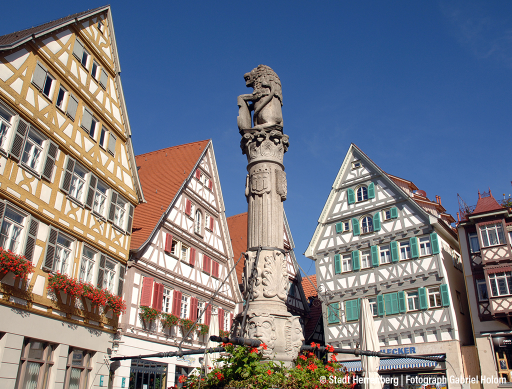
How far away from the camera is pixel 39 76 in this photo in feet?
38.7

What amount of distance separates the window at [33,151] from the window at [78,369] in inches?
185

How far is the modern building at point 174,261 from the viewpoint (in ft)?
48.9

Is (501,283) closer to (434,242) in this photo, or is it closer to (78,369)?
(434,242)

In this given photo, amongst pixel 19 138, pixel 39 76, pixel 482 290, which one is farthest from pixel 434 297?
pixel 39 76

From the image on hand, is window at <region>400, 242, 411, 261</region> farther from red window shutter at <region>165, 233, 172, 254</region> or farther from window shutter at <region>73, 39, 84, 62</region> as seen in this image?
window shutter at <region>73, 39, 84, 62</region>

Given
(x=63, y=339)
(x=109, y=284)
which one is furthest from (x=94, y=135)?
→ (x=63, y=339)

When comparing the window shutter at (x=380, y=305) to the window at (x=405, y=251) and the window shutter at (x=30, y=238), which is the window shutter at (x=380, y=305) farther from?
the window shutter at (x=30, y=238)

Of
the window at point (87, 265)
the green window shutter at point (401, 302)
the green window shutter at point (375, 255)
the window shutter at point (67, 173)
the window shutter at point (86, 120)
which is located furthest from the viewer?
the green window shutter at point (375, 255)

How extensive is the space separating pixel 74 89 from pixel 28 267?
5.52m

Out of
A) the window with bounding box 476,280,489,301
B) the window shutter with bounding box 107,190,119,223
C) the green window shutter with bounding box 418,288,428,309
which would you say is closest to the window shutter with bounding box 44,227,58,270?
the window shutter with bounding box 107,190,119,223

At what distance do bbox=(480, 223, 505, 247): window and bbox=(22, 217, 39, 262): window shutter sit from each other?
15553 millimetres

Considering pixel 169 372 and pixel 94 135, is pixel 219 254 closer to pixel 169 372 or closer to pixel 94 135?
pixel 169 372

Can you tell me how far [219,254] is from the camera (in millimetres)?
20391

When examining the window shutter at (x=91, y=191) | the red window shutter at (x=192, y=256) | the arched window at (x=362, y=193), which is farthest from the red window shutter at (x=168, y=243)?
the arched window at (x=362, y=193)
